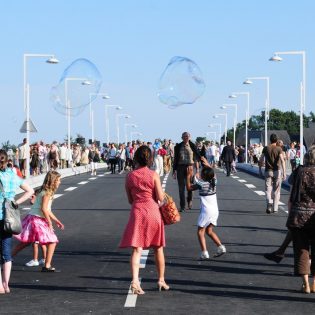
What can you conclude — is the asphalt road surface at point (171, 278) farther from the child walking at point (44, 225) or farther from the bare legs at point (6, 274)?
the child walking at point (44, 225)

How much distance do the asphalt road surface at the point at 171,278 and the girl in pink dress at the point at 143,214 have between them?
1.69 ft

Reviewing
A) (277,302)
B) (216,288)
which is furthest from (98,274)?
(277,302)

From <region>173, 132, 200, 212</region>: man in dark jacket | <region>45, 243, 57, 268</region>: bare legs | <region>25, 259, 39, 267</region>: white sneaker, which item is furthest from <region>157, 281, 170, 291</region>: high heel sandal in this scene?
<region>173, 132, 200, 212</region>: man in dark jacket

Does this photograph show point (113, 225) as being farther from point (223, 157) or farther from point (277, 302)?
point (223, 157)

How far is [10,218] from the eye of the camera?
391 inches

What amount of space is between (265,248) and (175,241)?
1.72 metres

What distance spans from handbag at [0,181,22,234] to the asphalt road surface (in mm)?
717

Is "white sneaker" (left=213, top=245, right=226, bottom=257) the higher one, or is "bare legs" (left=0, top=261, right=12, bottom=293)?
"bare legs" (left=0, top=261, right=12, bottom=293)

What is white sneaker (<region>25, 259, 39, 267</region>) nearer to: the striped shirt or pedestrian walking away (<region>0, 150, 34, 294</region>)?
pedestrian walking away (<region>0, 150, 34, 294</region>)

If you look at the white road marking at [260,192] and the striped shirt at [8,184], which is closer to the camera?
the striped shirt at [8,184]

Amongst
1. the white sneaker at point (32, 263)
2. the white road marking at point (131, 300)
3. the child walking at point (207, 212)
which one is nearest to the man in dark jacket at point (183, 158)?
the child walking at point (207, 212)

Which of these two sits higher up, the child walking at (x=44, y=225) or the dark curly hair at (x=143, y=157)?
the dark curly hair at (x=143, y=157)

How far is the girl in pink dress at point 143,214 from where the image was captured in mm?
9641

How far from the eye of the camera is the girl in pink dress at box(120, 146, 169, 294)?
380 inches
